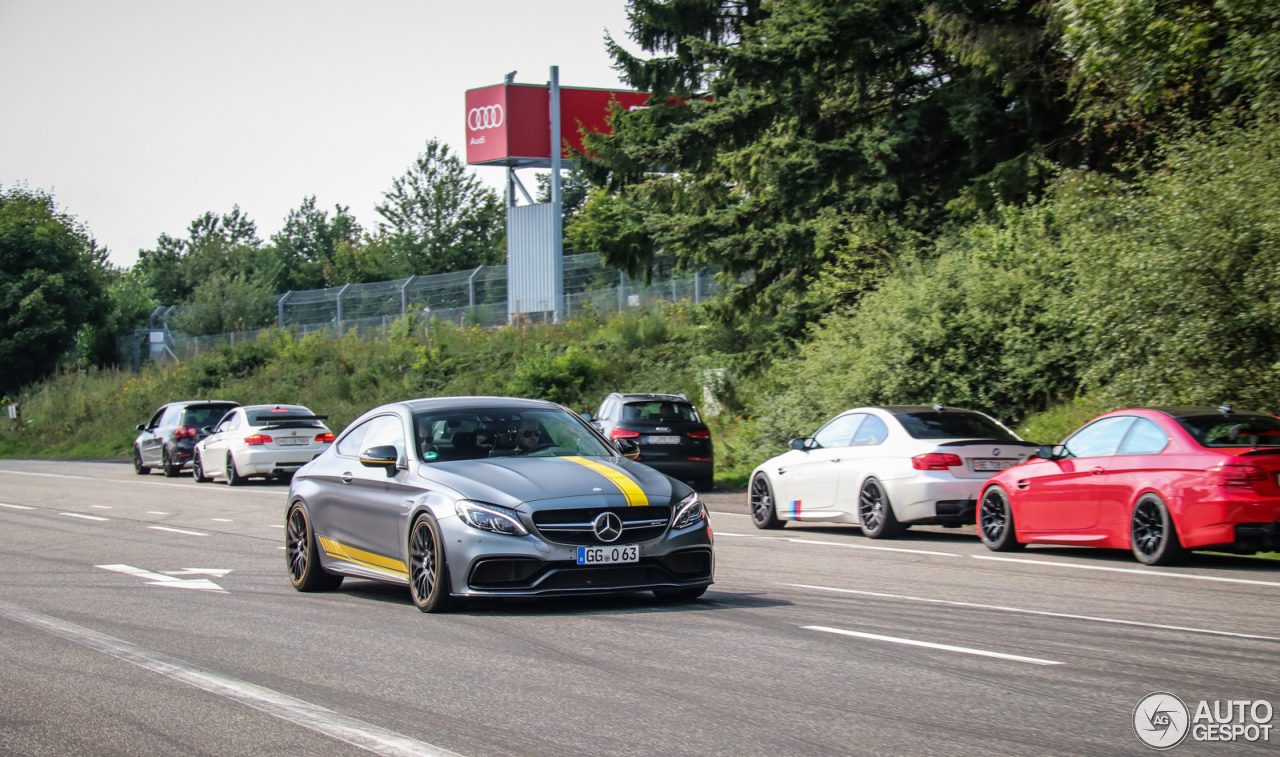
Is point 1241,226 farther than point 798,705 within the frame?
Yes

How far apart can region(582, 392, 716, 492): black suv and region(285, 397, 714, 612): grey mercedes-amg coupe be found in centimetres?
1243

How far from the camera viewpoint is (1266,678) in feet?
21.5

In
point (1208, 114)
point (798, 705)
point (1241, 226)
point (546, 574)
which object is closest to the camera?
point (798, 705)

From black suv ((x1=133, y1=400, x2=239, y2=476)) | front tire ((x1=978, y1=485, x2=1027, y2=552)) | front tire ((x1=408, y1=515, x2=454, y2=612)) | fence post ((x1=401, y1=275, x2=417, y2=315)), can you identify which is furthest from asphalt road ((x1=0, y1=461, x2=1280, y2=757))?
fence post ((x1=401, y1=275, x2=417, y2=315))

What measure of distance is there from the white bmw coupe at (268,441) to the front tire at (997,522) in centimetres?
1626

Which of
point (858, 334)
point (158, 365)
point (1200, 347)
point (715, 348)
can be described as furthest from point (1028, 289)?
point (158, 365)

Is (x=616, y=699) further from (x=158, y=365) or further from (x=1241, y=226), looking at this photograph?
(x=158, y=365)

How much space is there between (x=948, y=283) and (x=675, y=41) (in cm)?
1229

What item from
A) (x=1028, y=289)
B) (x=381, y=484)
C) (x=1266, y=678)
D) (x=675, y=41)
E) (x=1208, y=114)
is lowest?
(x=1266, y=678)

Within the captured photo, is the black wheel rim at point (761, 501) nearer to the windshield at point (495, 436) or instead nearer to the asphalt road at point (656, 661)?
the asphalt road at point (656, 661)

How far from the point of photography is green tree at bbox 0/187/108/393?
59656mm

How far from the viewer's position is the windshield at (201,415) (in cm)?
3162

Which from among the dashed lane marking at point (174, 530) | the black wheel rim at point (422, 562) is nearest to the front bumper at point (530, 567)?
the black wheel rim at point (422, 562)

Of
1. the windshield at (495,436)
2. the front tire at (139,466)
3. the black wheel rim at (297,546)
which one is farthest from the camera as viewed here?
the front tire at (139,466)
